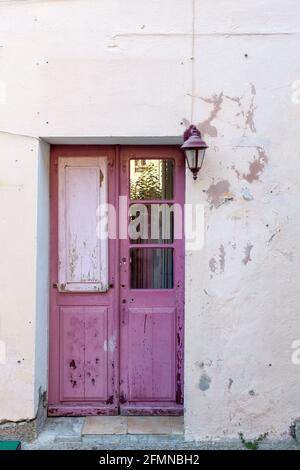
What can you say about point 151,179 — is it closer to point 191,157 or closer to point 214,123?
point 191,157

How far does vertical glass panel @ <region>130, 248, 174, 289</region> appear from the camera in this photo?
484cm

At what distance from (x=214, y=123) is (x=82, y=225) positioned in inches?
57.0

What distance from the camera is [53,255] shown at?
15.7 feet

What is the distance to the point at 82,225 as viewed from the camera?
4.77 metres

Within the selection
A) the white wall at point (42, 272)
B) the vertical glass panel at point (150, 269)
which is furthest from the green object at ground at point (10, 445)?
the vertical glass panel at point (150, 269)

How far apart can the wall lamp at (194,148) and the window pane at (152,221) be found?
548 mm

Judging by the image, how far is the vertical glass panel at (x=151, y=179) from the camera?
4.80m

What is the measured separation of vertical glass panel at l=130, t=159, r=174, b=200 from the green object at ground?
7.49 feet

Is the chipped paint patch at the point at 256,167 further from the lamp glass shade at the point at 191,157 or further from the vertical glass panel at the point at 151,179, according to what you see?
the vertical glass panel at the point at 151,179

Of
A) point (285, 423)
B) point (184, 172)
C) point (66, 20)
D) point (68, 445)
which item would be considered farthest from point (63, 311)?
point (66, 20)

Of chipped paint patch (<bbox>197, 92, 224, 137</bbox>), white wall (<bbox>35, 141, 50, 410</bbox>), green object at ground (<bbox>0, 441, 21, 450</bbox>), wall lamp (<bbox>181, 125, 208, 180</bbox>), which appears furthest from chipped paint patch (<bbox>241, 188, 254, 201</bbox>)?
green object at ground (<bbox>0, 441, 21, 450</bbox>)

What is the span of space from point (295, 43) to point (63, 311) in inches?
119

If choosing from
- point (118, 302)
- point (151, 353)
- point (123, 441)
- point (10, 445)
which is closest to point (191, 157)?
point (118, 302)

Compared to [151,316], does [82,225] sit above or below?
above
